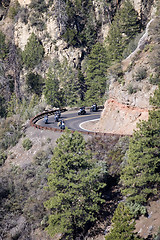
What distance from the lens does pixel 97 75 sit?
224 ft

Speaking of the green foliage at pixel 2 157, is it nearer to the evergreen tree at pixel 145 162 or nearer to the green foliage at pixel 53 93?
the evergreen tree at pixel 145 162

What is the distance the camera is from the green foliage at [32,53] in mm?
82562

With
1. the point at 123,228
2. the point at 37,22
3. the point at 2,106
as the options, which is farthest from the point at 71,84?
the point at 123,228

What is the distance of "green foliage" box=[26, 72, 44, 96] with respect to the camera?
80.8 m

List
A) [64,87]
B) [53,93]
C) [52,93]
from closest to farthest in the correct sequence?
1. [53,93]
2. [52,93]
3. [64,87]

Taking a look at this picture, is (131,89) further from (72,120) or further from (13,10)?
(13,10)

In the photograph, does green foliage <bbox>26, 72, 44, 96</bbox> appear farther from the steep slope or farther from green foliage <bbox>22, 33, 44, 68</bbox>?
the steep slope

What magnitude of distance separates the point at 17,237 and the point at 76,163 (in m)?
10.00

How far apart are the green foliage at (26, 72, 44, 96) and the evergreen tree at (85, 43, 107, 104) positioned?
57.0 feet

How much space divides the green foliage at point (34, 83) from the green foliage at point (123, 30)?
73.5 feet

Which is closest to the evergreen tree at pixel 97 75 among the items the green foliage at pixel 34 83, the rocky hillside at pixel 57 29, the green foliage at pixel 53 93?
the rocky hillside at pixel 57 29

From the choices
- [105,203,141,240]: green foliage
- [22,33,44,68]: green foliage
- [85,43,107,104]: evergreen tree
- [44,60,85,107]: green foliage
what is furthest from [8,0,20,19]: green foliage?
[105,203,141,240]: green foliage

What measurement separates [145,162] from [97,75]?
50103 millimetres

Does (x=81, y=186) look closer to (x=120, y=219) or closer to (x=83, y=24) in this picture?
(x=120, y=219)
